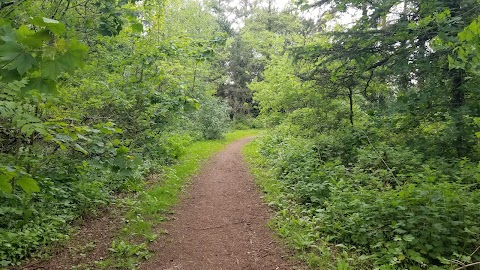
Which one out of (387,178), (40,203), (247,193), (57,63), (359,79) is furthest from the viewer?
(359,79)

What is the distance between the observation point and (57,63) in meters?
1.68

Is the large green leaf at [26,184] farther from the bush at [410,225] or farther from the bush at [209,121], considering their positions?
the bush at [209,121]

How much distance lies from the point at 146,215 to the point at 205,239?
5.18 ft

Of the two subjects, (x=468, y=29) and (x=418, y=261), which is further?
(x=418, y=261)

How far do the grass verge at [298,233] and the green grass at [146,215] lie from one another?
222cm

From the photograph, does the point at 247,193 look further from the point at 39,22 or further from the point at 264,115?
the point at 264,115

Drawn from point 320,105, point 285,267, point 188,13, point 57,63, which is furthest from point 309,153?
→ point 188,13

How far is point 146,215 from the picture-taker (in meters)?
6.28

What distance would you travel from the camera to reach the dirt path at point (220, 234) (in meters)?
4.57

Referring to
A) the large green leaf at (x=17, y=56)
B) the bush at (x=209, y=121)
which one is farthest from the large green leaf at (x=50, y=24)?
the bush at (x=209, y=121)

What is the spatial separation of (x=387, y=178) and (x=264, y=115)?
13192mm

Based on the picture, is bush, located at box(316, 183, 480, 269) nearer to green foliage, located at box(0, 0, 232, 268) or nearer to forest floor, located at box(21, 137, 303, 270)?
forest floor, located at box(21, 137, 303, 270)

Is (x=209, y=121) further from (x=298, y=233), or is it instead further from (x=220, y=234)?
(x=298, y=233)

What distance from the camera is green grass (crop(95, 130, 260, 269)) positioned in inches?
182
